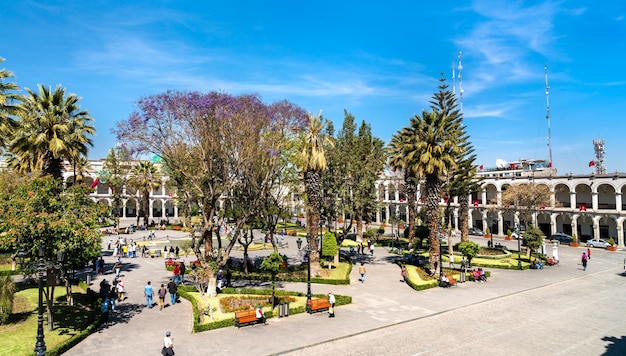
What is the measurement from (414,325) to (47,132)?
2492 centimetres

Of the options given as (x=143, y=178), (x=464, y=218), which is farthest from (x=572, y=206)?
(x=143, y=178)

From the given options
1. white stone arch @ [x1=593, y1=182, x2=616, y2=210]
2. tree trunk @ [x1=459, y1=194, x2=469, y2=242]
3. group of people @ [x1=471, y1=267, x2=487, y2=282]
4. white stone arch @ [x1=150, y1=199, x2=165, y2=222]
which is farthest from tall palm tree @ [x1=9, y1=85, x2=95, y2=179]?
white stone arch @ [x1=150, y1=199, x2=165, y2=222]

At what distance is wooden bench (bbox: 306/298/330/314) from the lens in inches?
843

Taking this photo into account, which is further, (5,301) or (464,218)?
(464,218)

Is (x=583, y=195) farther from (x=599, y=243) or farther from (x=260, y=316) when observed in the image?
(x=260, y=316)

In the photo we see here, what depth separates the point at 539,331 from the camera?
1892 centimetres

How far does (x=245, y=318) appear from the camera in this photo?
63.1ft

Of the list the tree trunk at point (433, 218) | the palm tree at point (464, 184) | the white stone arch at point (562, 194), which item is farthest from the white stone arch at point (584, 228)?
the tree trunk at point (433, 218)

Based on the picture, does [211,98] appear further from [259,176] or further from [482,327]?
[482,327]

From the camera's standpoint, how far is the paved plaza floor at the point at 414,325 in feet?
54.3

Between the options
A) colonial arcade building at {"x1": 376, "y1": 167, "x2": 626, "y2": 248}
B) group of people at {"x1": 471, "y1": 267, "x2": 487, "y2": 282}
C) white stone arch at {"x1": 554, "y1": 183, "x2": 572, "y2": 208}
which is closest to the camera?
group of people at {"x1": 471, "y1": 267, "x2": 487, "y2": 282}

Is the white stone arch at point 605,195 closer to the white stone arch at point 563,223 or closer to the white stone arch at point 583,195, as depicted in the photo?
the white stone arch at point 583,195

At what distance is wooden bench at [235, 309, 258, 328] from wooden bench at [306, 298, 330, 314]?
10.5 ft

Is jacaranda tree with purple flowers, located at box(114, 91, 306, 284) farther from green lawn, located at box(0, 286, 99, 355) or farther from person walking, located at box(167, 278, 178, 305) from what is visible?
green lawn, located at box(0, 286, 99, 355)
